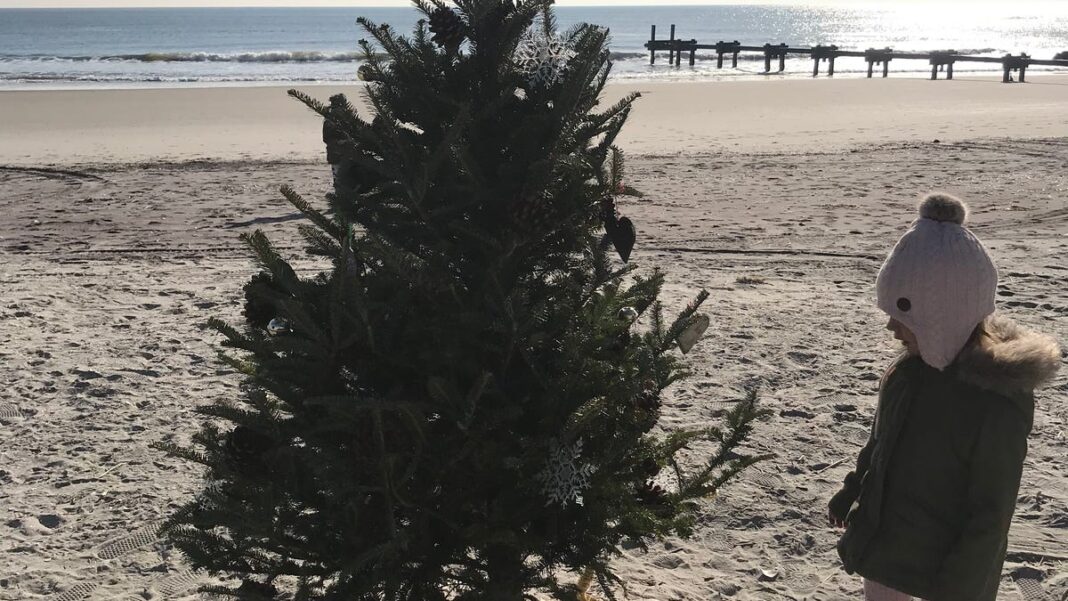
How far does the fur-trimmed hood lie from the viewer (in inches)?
99.3

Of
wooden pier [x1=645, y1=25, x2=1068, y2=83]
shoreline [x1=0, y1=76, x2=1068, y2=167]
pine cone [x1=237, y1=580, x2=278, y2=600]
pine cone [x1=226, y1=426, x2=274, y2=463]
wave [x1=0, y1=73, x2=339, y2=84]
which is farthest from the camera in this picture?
wave [x1=0, y1=73, x2=339, y2=84]

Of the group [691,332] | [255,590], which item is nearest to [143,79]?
[255,590]

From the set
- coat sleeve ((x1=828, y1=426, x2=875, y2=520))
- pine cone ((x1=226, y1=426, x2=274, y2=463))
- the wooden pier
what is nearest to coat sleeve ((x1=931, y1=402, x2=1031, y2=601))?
coat sleeve ((x1=828, y1=426, x2=875, y2=520))

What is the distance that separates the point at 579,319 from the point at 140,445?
3.30 meters

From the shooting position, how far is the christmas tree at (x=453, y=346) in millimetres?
2652

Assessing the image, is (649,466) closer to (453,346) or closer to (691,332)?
(691,332)

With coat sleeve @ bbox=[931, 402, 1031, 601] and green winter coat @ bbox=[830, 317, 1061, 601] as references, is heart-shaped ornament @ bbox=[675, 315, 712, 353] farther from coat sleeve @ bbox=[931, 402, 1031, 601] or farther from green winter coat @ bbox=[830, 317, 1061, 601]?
coat sleeve @ bbox=[931, 402, 1031, 601]

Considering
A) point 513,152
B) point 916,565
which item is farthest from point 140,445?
point 916,565

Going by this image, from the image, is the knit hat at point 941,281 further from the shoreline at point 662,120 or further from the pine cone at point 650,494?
the shoreline at point 662,120

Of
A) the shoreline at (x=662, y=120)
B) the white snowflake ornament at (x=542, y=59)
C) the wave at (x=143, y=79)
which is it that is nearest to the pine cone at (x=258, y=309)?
the white snowflake ornament at (x=542, y=59)

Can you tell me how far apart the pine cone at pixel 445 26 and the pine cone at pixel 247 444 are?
1.26 metres

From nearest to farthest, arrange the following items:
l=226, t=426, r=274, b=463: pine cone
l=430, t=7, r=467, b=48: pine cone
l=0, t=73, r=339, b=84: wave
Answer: l=430, t=7, r=467, b=48: pine cone, l=226, t=426, r=274, b=463: pine cone, l=0, t=73, r=339, b=84: wave

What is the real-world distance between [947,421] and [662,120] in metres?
19.4

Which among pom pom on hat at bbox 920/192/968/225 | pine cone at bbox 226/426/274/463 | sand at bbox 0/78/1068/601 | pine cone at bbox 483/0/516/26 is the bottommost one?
sand at bbox 0/78/1068/601
